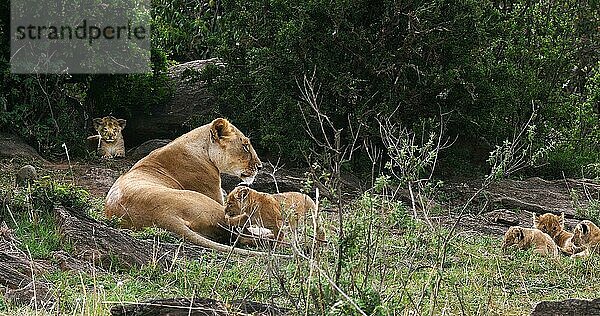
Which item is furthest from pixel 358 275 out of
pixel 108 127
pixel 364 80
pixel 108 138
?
pixel 108 127

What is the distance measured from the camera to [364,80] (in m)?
13.1

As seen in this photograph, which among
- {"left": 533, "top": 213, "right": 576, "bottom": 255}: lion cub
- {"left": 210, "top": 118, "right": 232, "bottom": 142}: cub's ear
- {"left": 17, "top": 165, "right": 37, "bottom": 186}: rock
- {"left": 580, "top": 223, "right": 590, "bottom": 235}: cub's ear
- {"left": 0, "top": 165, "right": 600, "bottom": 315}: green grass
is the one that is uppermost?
{"left": 0, "top": 165, "right": 600, "bottom": 315}: green grass

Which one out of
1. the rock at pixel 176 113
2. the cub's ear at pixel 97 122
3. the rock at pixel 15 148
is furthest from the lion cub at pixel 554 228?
the cub's ear at pixel 97 122

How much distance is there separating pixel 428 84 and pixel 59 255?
315 inches

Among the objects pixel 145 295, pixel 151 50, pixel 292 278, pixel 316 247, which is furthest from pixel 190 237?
pixel 151 50

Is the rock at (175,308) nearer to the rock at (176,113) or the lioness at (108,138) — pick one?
the lioness at (108,138)

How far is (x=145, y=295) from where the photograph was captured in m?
5.41

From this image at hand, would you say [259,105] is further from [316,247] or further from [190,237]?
[316,247]

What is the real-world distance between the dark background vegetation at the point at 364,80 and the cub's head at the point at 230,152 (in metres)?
3.19

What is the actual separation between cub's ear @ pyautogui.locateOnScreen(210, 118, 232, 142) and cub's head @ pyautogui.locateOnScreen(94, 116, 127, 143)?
5.56m

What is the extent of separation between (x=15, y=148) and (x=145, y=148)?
202 centimetres

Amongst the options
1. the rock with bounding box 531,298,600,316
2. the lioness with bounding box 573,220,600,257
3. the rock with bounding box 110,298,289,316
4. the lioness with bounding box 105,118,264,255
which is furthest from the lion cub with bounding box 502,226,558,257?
the rock with bounding box 110,298,289,316

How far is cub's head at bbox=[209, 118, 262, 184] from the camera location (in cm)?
898

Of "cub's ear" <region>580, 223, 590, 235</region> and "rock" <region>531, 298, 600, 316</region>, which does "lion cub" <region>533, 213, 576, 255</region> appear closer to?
"cub's ear" <region>580, 223, 590, 235</region>
